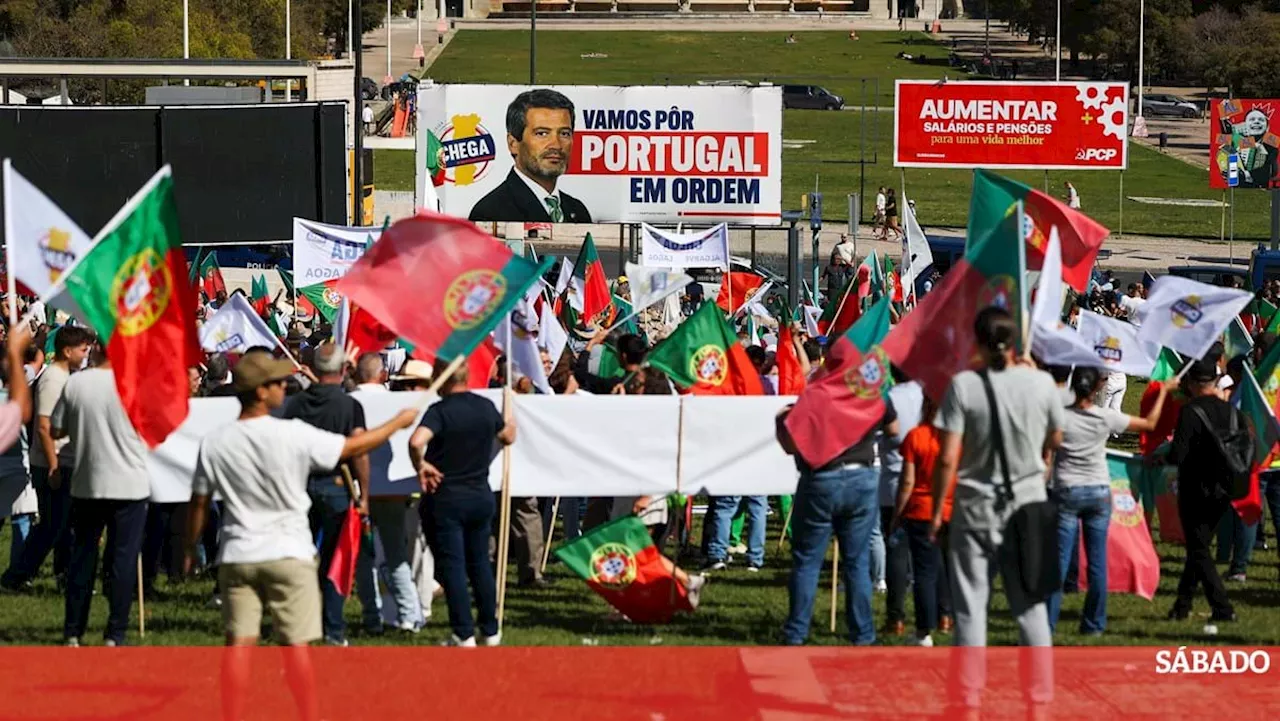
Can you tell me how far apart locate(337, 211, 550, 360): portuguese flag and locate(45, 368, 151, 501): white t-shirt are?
1184mm

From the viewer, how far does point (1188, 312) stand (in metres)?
12.1

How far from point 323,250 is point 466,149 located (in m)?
11.9

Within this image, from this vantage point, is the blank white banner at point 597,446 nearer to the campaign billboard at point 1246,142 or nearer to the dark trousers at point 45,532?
the dark trousers at point 45,532

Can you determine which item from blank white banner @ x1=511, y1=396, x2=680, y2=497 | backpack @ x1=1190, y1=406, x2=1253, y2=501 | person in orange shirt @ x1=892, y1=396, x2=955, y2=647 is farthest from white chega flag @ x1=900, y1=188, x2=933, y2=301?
person in orange shirt @ x1=892, y1=396, x2=955, y2=647

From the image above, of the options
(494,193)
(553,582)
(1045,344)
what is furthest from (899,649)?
(494,193)

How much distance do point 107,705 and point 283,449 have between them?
1676 millimetres

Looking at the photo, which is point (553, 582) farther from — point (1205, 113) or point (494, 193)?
point (1205, 113)

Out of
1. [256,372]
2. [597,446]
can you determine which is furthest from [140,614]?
[256,372]

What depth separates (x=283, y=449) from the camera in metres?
8.02

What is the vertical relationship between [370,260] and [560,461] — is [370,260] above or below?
above

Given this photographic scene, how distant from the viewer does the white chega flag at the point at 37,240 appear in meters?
8.61

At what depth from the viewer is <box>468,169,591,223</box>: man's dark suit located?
29.5m

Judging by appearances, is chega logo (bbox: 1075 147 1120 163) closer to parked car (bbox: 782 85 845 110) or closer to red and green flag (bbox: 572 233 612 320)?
red and green flag (bbox: 572 233 612 320)

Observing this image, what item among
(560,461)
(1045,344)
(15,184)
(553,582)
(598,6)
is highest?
(598,6)
